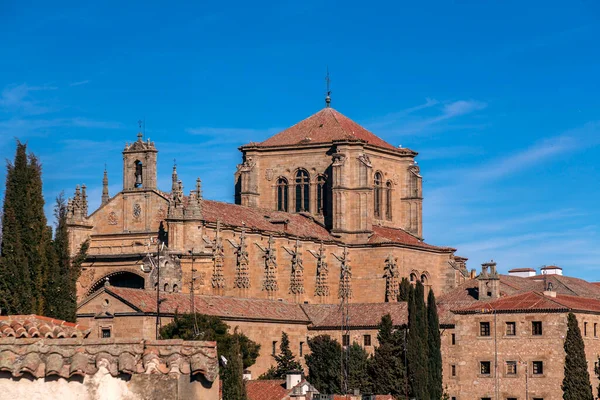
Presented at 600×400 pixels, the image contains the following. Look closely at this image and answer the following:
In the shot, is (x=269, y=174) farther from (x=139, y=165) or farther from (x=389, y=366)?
(x=389, y=366)

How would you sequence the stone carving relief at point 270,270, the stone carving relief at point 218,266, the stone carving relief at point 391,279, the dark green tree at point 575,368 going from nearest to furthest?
the dark green tree at point 575,368, the stone carving relief at point 218,266, the stone carving relief at point 270,270, the stone carving relief at point 391,279

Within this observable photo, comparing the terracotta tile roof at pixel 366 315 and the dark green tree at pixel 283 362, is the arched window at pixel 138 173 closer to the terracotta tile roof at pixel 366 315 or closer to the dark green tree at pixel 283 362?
the dark green tree at pixel 283 362

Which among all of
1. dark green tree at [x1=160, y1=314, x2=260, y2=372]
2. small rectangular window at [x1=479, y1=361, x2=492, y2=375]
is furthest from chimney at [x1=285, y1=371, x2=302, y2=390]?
small rectangular window at [x1=479, y1=361, x2=492, y2=375]

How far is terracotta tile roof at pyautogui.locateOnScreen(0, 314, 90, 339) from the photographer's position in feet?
58.1

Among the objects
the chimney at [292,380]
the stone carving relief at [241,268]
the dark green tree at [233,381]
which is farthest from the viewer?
the stone carving relief at [241,268]

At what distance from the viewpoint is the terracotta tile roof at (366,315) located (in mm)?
75938

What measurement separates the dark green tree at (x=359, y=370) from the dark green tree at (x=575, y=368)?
10276mm

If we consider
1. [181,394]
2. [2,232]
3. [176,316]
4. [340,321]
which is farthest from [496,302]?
[181,394]

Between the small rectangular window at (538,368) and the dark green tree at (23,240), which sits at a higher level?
the dark green tree at (23,240)

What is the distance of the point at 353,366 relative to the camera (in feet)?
217

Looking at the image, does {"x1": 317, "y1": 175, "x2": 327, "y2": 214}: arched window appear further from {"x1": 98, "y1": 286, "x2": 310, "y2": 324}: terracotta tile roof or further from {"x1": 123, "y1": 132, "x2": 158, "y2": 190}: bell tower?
{"x1": 123, "y1": 132, "x2": 158, "y2": 190}: bell tower

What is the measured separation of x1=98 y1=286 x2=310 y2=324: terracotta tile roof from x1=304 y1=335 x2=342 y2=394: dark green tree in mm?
4782

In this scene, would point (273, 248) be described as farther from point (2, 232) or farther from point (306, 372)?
point (2, 232)

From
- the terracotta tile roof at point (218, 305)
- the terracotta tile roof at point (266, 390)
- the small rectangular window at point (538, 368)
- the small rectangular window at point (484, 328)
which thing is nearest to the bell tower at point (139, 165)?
the terracotta tile roof at point (218, 305)
